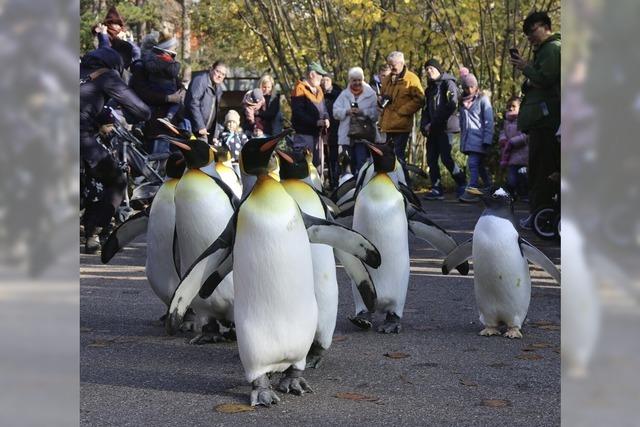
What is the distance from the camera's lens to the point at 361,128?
11.8 m

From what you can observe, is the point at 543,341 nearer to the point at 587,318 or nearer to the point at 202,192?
the point at 202,192

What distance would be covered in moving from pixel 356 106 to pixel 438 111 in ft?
3.40

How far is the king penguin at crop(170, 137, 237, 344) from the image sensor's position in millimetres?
4098

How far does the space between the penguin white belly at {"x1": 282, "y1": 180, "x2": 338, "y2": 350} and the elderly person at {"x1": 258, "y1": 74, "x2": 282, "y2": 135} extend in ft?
29.7

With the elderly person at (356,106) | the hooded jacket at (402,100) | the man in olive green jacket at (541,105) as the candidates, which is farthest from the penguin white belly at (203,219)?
the elderly person at (356,106)

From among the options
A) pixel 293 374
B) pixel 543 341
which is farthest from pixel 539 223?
pixel 293 374

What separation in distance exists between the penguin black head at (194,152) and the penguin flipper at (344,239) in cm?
90

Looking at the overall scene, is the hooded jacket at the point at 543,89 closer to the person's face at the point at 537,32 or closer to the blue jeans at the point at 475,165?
the person's face at the point at 537,32

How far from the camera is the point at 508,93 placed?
575 inches

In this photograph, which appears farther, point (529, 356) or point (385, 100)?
point (385, 100)

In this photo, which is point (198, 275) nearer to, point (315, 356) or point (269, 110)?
point (315, 356)

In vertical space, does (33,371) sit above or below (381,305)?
above

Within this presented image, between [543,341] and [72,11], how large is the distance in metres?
3.86

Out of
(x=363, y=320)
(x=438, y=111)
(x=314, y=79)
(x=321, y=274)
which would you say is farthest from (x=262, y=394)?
(x=314, y=79)
